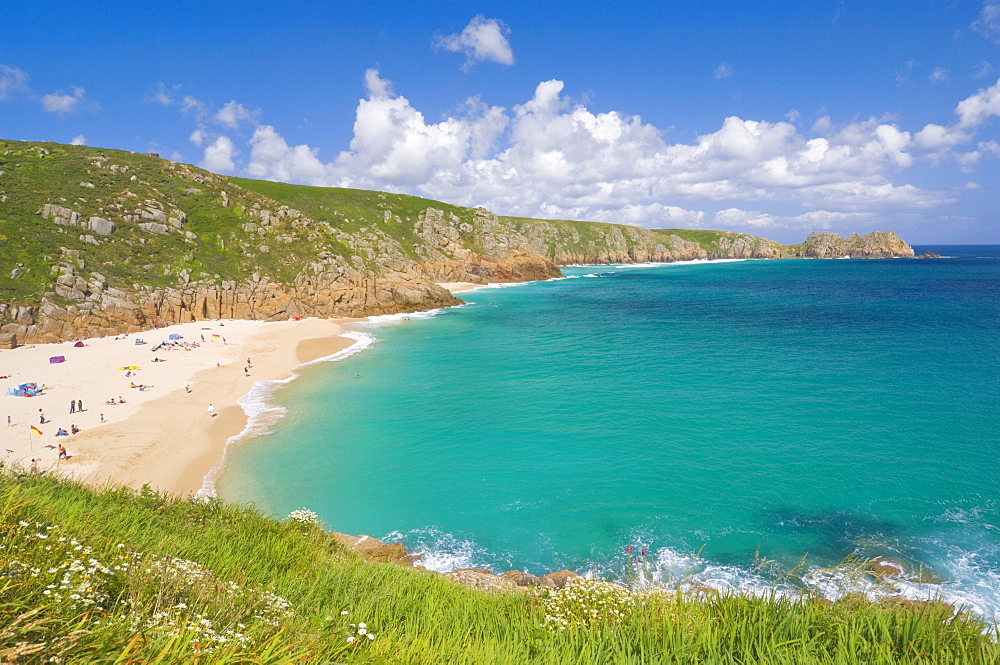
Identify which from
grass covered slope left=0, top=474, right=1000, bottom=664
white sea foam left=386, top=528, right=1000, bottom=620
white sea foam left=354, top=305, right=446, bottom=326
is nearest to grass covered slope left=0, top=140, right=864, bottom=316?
white sea foam left=354, top=305, right=446, bottom=326

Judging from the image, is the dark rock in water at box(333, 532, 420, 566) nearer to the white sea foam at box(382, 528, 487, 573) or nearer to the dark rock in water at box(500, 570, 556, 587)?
the white sea foam at box(382, 528, 487, 573)

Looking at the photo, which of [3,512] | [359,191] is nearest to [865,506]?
[3,512]

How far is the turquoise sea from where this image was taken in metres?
17.7

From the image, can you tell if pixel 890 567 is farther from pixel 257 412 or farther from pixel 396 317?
pixel 396 317

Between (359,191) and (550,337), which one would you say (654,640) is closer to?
(550,337)

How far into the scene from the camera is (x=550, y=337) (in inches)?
2258

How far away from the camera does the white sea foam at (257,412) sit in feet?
76.9

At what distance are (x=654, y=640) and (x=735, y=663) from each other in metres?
0.87

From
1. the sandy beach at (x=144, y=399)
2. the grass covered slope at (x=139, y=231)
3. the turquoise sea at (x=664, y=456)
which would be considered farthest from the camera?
the grass covered slope at (x=139, y=231)

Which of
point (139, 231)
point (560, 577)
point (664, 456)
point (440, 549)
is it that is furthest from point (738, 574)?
point (139, 231)

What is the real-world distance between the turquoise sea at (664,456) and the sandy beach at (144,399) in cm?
272

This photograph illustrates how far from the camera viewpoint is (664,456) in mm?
24734

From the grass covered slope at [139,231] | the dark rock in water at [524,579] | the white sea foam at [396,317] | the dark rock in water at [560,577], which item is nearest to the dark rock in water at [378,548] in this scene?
the dark rock in water at [524,579]

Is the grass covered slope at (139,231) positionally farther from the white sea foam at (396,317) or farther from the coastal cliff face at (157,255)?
the white sea foam at (396,317)
